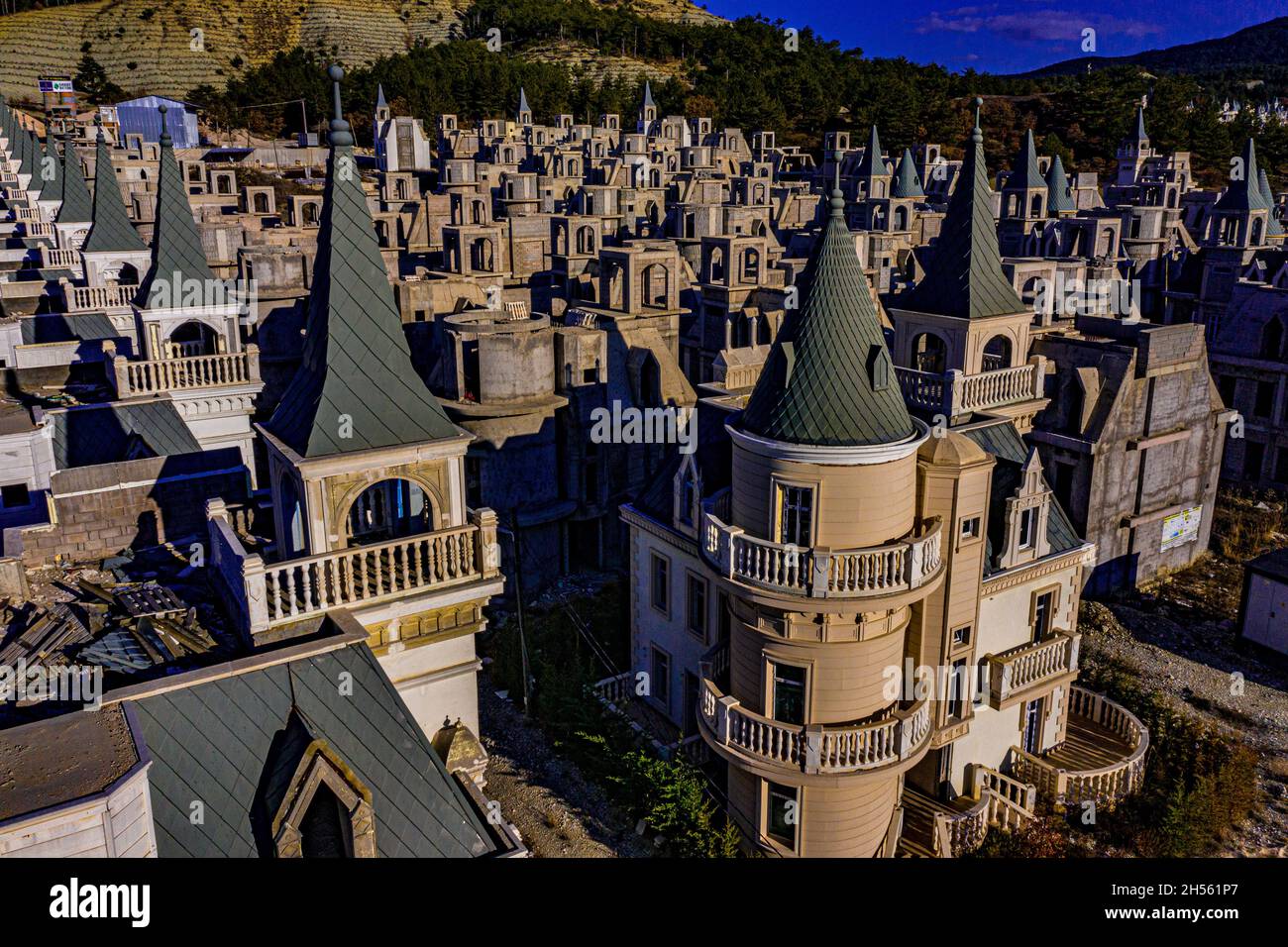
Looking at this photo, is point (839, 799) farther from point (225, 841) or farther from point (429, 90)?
point (429, 90)

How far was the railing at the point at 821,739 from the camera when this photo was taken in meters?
18.7

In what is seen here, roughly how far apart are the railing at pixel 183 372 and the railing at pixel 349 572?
1343cm

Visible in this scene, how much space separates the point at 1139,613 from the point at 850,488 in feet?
76.2

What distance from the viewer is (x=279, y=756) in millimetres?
13492

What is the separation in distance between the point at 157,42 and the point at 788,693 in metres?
206

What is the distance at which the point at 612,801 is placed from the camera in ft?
77.6

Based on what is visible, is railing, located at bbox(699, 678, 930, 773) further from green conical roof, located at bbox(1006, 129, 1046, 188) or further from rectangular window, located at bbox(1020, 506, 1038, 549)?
green conical roof, located at bbox(1006, 129, 1046, 188)

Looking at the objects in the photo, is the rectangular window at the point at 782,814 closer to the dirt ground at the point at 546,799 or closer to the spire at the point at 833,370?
the dirt ground at the point at 546,799

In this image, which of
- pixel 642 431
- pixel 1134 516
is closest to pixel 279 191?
pixel 642 431

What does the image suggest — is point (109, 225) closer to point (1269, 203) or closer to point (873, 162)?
point (873, 162)

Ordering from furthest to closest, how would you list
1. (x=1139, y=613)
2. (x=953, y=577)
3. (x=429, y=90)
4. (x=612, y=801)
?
(x=429, y=90) < (x=1139, y=613) < (x=612, y=801) < (x=953, y=577)

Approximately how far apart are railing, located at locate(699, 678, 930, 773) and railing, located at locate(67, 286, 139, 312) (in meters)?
31.3

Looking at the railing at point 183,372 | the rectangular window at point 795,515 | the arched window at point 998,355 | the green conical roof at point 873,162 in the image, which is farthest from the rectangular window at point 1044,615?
the green conical roof at point 873,162

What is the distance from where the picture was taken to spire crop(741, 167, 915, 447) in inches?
703
